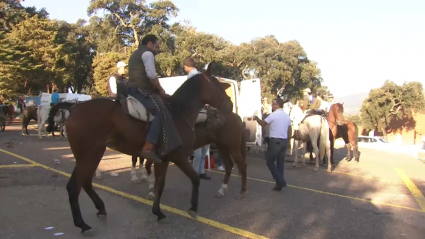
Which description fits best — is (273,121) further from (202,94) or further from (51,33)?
(51,33)

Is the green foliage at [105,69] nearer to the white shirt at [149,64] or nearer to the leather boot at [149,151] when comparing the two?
the white shirt at [149,64]

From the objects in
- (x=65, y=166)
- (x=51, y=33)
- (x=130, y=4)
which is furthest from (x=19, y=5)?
(x=65, y=166)

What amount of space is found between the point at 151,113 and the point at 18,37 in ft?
123

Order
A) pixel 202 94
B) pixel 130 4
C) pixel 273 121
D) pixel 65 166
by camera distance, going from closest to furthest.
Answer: pixel 202 94, pixel 273 121, pixel 65 166, pixel 130 4

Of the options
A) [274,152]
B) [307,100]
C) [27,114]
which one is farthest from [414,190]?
[27,114]

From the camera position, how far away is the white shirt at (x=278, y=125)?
8.45 m

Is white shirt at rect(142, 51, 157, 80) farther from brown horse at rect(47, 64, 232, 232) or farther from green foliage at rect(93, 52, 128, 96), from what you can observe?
green foliage at rect(93, 52, 128, 96)

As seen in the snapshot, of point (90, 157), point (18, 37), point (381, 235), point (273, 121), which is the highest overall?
point (18, 37)

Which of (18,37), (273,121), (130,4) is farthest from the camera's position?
(130,4)

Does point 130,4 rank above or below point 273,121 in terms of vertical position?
above

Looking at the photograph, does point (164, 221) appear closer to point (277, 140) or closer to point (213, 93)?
point (213, 93)

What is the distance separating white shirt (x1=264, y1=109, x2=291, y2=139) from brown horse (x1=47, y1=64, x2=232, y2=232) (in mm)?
2943

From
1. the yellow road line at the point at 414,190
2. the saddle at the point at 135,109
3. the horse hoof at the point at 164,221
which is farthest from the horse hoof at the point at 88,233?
the yellow road line at the point at 414,190

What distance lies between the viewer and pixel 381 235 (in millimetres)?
5445
